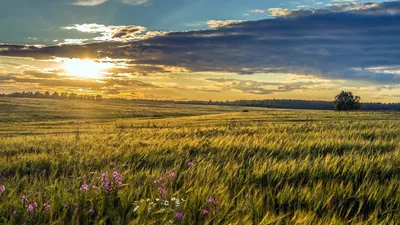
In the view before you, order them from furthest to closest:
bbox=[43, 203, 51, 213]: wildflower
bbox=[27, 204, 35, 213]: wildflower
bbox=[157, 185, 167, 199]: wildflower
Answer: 1. bbox=[157, 185, 167, 199]: wildflower
2. bbox=[43, 203, 51, 213]: wildflower
3. bbox=[27, 204, 35, 213]: wildflower

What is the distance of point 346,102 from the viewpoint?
4242 inches

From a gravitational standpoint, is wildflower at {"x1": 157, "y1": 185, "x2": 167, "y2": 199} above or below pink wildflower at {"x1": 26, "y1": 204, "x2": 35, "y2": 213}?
above

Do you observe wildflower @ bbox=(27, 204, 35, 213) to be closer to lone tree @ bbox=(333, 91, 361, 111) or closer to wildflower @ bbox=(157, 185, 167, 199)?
wildflower @ bbox=(157, 185, 167, 199)

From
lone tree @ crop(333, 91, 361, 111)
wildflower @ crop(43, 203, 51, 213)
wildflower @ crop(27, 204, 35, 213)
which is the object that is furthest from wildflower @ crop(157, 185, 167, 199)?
lone tree @ crop(333, 91, 361, 111)

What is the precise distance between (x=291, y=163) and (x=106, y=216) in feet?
13.8

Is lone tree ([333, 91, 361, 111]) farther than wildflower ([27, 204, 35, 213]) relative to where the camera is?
Yes

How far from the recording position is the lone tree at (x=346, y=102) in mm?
107312

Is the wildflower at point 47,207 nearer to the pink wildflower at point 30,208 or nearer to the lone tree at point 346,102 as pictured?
the pink wildflower at point 30,208

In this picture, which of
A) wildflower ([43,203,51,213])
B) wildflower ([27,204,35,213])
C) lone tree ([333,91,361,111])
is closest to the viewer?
Result: wildflower ([27,204,35,213])

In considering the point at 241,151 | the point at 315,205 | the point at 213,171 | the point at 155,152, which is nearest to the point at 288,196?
the point at 315,205

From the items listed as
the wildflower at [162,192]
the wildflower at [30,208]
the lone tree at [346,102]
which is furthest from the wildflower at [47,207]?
the lone tree at [346,102]

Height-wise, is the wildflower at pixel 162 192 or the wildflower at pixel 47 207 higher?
the wildflower at pixel 162 192

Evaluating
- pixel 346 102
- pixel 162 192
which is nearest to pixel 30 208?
pixel 162 192

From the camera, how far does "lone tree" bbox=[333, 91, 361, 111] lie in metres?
107
